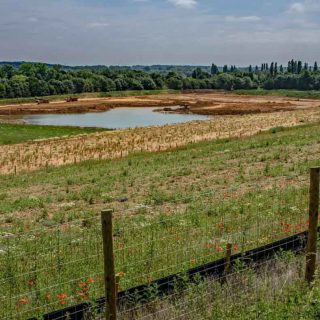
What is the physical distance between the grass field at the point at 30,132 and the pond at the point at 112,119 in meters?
6.10

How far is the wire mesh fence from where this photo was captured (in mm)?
7039

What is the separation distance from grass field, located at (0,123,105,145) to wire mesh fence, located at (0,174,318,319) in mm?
36218

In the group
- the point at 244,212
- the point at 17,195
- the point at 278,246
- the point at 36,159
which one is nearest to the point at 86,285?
the point at 278,246

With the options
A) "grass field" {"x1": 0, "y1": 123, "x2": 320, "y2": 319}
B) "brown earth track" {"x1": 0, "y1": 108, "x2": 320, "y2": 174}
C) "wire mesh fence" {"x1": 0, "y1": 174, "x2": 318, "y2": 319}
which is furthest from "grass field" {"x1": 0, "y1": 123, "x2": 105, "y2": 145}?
"wire mesh fence" {"x1": 0, "y1": 174, "x2": 318, "y2": 319}

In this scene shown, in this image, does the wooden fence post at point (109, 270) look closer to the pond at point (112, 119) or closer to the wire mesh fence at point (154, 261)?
the wire mesh fence at point (154, 261)

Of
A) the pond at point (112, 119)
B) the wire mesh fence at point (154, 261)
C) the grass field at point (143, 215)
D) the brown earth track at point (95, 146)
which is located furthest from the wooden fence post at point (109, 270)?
the pond at point (112, 119)

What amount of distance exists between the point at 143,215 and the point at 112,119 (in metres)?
62.0

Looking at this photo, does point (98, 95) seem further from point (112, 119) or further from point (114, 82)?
point (112, 119)

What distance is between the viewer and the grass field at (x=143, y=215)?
8.45 metres

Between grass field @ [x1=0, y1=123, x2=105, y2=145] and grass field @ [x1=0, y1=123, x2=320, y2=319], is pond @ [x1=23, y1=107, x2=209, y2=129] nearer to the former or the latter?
grass field @ [x1=0, y1=123, x2=105, y2=145]

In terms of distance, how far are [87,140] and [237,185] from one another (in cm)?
2819

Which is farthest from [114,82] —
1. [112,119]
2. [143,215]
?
[143,215]

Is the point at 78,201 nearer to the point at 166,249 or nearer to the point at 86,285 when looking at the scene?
the point at 166,249

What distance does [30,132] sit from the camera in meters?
54.8
